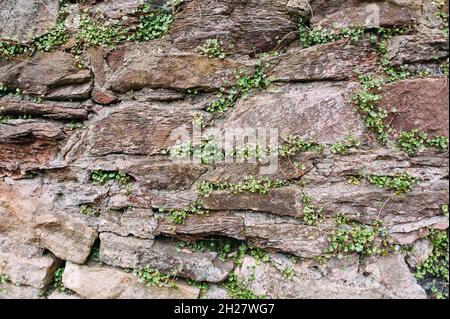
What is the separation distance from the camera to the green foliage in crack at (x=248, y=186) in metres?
2.62

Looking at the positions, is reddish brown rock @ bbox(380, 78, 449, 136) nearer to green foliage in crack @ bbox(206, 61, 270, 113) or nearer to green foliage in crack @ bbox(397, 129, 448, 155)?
green foliage in crack @ bbox(397, 129, 448, 155)

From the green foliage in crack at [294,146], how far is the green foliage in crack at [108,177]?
1.41 m

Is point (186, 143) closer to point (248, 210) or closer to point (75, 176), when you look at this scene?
point (248, 210)

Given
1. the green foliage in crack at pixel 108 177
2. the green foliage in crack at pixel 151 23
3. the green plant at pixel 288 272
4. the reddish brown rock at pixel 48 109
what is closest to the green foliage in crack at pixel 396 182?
the green plant at pixel 288 272

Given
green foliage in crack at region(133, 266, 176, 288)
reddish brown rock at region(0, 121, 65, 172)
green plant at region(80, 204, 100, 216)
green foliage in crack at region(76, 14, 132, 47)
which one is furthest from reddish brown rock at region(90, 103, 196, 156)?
green foliage in crack at region(133, 266, 176, 288)

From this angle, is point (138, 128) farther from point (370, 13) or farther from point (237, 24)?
point (370, 13)

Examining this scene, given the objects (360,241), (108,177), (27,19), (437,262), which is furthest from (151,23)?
(437,262)

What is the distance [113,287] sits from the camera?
2.66 metres

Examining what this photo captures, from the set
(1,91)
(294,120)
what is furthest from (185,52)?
(1,91)

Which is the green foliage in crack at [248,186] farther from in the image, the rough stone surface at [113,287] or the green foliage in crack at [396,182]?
the rough stone surface at [113,287]

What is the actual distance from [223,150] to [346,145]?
104 centimetres

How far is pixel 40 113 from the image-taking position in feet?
9.46

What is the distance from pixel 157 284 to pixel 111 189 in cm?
95

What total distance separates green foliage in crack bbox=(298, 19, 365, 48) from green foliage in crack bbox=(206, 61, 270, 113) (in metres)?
0.41
